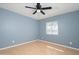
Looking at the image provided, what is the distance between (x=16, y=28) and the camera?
4.77 ft

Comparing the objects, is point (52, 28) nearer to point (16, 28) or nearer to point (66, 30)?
point (66, 30)

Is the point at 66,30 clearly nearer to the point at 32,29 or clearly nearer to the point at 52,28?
the point at 52,28

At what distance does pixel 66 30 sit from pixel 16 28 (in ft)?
2.25

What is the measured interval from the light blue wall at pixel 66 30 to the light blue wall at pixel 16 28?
0.45 ft

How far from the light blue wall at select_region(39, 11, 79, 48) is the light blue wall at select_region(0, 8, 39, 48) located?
0.45 feet

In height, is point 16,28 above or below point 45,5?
below

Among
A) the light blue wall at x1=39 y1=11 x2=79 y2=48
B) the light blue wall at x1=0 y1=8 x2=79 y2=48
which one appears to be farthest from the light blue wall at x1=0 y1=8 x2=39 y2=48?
the light blue wall at x1=39 y1=11 x2=79 y2=48

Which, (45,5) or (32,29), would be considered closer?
(45,5)

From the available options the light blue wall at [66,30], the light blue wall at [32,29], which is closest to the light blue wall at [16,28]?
the light blue wall at [32,29]

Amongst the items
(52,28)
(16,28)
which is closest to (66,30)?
(52,28)

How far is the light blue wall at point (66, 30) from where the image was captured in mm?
1471

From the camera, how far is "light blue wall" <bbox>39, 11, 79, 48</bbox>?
1.47 m

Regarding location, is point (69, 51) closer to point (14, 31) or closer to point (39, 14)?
point (39, 14)

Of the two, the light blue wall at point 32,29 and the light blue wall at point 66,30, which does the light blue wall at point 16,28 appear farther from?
the light blue wall at point 66,30
